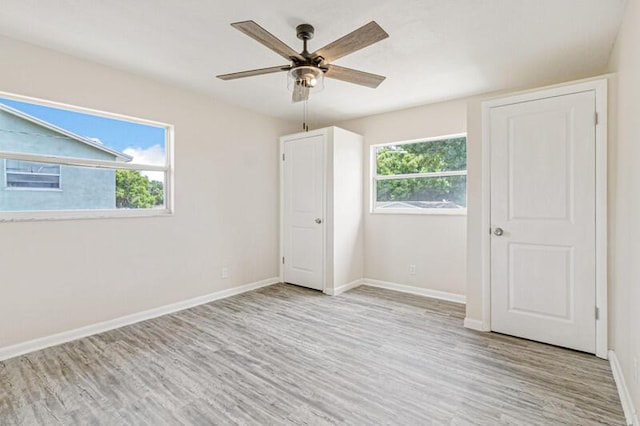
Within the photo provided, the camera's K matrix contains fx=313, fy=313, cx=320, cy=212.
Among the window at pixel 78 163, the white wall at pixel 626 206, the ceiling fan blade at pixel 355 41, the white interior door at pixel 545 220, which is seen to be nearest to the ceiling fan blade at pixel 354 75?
the ceiling fan blade at pixel 355 41

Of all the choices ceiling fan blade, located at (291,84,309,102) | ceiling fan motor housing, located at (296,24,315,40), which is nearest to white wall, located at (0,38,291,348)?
ceiling fan blade, located at (291,84,309,102)

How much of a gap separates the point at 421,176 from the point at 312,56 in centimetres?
261

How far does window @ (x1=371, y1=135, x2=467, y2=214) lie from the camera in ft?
12.8

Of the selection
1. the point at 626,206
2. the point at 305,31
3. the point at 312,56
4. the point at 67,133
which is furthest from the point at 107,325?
the point at 626,206

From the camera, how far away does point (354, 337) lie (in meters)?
2.83

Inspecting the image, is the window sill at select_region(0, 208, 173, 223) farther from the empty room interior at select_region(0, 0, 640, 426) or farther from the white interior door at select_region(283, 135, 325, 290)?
the white interior door at select_region(283, 135, 325, 290)

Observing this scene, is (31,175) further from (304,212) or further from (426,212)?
(426,212)

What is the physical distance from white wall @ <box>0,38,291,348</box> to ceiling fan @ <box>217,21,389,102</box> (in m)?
1.55

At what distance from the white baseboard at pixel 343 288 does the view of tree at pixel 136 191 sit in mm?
2327

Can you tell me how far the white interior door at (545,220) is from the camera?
98.2 inches

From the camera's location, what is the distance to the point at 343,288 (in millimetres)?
4285

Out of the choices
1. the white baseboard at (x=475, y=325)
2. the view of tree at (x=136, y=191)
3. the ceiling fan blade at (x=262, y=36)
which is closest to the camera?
the ceiling fan blade at (x=262, y=36)

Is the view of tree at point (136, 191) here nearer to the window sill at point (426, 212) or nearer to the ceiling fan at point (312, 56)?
the ceiling fan at point (312, 56)

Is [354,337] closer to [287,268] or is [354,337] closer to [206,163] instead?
[287,268]
